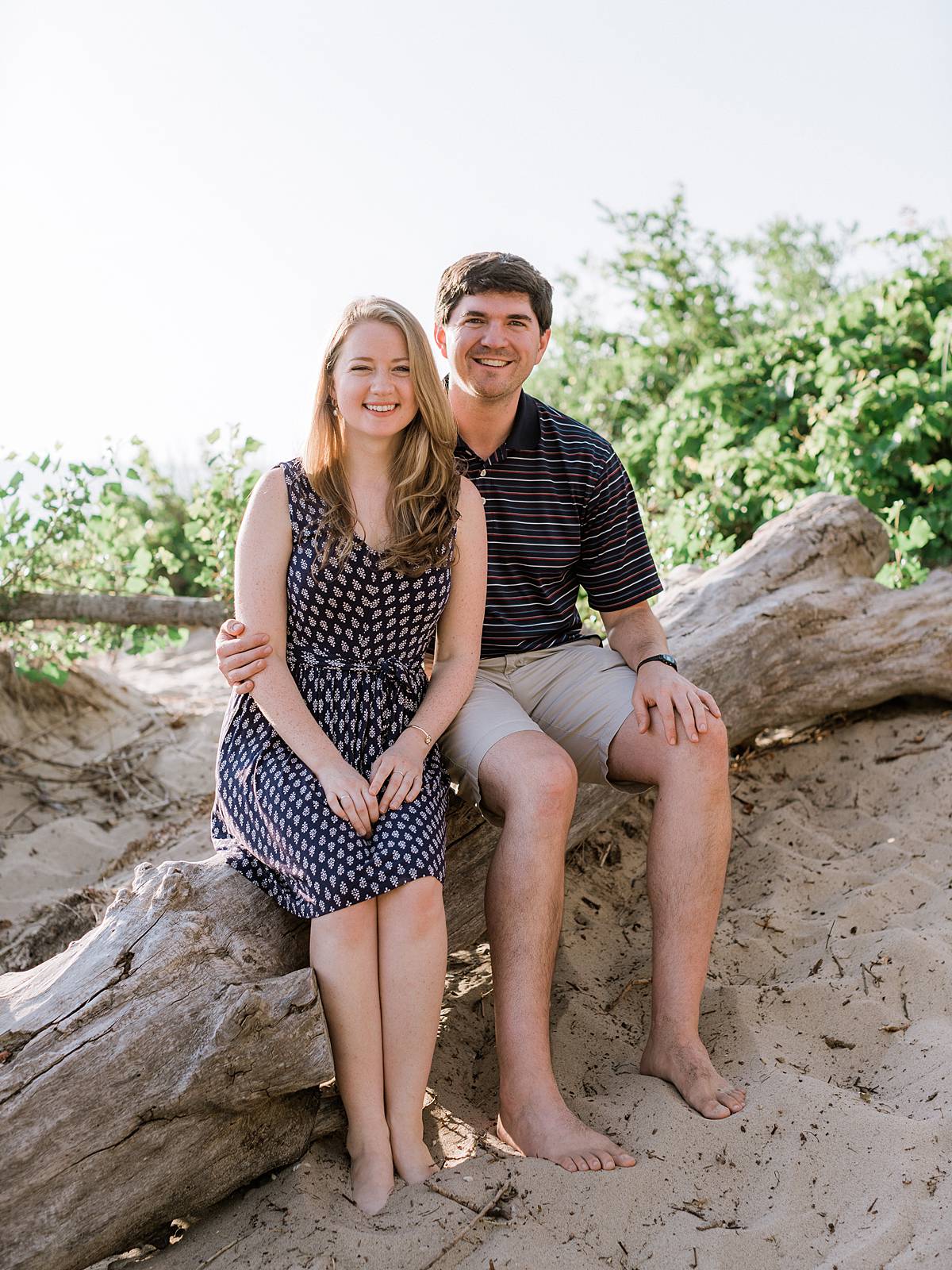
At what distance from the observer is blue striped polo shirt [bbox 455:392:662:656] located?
303cm

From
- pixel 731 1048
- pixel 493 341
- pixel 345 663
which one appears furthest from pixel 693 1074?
pixel 493 341

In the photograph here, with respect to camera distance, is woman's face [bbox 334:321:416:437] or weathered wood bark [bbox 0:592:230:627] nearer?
woman's face [bbox 334:321:416:437]

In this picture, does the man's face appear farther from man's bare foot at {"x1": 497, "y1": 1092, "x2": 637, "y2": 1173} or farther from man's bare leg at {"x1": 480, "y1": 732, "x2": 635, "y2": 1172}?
man's bare foot at {"x1": 497, "y1": 1092, "x2": 637, "y2": 1173}

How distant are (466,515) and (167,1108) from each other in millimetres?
1488

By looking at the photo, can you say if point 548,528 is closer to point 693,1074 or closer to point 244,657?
point 244,657

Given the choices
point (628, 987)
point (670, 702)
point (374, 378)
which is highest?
point (374, 378)

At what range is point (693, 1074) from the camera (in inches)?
94.5

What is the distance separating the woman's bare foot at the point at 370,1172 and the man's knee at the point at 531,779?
75 cm

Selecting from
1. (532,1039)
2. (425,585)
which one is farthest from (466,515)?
Result: (532,1039)

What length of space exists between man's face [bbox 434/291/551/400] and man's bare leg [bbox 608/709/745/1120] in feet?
3.48


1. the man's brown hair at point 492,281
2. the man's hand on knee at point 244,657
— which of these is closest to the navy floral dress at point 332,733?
the man's hand on knee at point 244,657

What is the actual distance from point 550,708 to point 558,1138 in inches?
43.2

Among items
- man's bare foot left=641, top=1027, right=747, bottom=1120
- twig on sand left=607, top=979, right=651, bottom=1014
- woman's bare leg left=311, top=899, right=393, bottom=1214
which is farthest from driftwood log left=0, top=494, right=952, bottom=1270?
twig on sand left=607, top=979, right=651, bottom=1014

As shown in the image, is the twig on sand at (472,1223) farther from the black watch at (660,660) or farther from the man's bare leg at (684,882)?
the black watch at (660,660)
